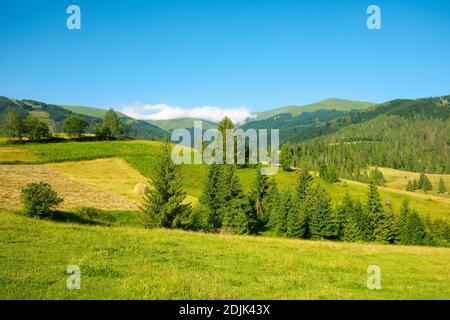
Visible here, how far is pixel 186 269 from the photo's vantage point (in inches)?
686

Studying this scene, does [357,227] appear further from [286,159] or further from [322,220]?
[286,159]

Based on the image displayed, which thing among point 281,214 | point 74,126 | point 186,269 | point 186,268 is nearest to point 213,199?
point 281,214

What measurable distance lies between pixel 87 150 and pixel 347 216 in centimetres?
8669

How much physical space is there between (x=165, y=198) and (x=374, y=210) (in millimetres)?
49434

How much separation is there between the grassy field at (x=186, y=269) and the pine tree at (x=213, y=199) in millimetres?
37526

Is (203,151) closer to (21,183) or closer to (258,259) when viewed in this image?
(21,183)

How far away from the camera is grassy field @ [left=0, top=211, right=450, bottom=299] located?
43.5 ft

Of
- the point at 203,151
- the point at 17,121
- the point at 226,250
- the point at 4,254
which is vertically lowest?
the point at 226,250

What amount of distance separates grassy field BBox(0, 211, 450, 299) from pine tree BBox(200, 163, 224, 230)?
123ft

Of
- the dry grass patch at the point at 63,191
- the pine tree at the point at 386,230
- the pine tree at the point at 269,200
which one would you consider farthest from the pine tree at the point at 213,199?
the pine tree at the point at 386,230

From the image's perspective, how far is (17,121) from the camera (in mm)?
129375

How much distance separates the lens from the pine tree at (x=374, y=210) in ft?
240

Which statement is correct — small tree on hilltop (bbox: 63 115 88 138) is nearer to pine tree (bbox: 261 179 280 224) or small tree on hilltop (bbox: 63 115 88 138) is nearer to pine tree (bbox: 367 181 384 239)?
pine tree (bbox: 261 179 280 224)
